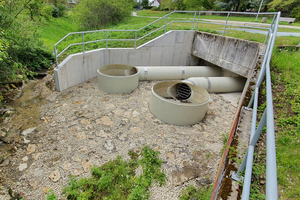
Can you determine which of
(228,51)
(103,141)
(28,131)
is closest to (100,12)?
(228,51)

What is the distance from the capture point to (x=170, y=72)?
8.12 m

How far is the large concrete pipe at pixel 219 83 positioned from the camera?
7135 mm

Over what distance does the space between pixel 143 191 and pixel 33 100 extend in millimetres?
4729

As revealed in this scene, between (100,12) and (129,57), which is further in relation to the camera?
(100,12)

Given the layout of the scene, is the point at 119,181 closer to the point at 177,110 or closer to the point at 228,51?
the point at 177,110

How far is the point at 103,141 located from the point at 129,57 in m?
4.92

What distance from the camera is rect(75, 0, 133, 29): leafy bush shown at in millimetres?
13969

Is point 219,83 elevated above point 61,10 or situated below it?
below

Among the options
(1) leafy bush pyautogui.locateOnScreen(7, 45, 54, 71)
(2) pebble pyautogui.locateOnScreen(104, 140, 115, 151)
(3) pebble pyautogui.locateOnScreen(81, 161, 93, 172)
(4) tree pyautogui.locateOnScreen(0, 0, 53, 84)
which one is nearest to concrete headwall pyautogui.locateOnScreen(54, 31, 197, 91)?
(4) tree pyautogui.locateOnScreen(0, 0, 53, 84)

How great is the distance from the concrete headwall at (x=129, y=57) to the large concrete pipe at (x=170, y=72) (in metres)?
0.97

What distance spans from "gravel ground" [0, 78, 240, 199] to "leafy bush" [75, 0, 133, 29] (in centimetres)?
999

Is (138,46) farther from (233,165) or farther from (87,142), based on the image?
(233,165)

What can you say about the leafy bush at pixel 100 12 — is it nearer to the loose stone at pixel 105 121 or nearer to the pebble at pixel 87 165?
the loose stone at pixel 105 121

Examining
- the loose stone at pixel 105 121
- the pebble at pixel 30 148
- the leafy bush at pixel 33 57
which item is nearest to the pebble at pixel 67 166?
the pebble at pixel 30 148
